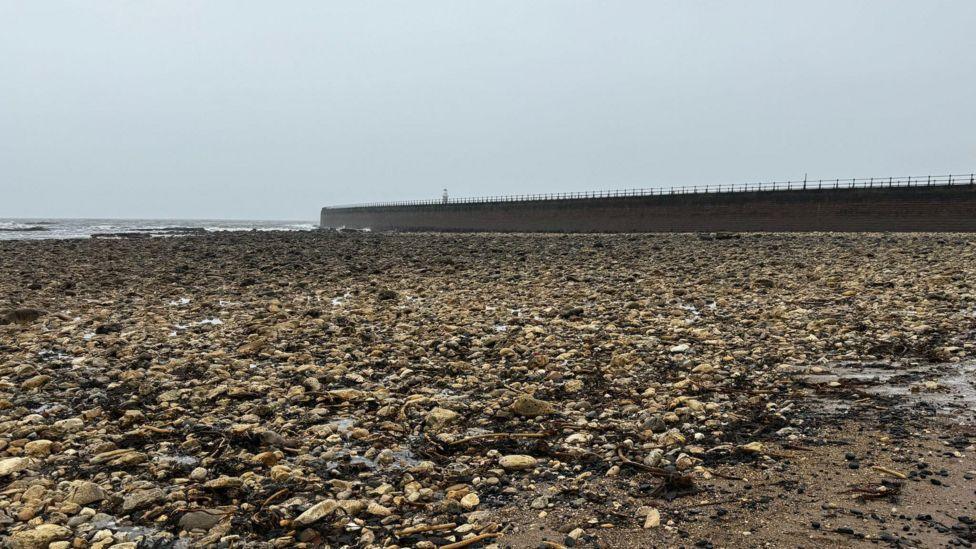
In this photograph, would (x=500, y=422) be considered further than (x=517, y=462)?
Yes

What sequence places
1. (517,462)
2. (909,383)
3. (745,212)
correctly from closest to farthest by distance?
(517,462), (909,383), (745,212)

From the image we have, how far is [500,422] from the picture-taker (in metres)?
5.93

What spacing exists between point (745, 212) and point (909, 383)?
43.0m

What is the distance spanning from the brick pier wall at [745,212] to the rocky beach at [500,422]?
2932 centimetres

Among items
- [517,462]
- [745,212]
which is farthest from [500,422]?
[745,212]

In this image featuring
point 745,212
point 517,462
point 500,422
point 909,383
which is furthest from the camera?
point 745,212

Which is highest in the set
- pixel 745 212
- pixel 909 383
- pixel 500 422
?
pixel 745 212

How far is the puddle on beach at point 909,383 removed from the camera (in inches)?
229

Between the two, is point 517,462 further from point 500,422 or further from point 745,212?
point 745,212

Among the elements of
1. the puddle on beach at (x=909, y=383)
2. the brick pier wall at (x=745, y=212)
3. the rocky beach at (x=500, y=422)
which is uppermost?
the brick pier wall at (x=745, y=212)

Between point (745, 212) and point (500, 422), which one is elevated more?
point (745, 212)

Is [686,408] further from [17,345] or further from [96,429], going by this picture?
[17,345]

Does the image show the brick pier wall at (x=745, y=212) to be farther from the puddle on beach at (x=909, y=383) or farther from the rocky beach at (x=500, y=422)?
the puddle on beach at (x=909, y=383)

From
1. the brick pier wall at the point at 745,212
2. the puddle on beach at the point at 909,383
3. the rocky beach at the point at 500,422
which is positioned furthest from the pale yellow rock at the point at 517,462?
the brick pier wall at the point at 745,212
